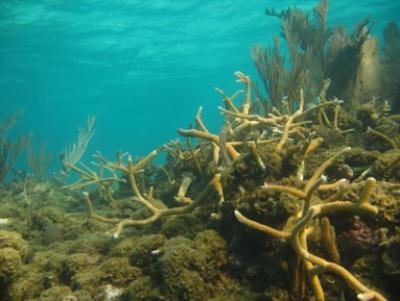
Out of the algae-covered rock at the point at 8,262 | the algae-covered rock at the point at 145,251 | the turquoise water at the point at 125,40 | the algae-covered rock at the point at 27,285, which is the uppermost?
the turquoise water at the point at 125,40

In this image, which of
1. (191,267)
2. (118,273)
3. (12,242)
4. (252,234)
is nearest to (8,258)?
(12,242)

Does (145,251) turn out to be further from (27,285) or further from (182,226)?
(27,285)

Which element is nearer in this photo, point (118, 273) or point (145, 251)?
point (118, 273)

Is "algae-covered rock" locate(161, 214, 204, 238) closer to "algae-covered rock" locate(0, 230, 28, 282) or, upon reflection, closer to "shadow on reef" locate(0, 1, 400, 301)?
"shadow on reef" locate(0, 1, 400, 301)

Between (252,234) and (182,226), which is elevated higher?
(252,234)

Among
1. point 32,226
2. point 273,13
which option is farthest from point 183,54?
point 32,226

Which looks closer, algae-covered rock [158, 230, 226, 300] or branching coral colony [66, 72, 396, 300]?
branching coral colony [66, 72, 396, 300]

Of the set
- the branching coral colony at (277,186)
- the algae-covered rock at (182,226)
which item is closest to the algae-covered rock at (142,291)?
the branching coral colony at (277,186)

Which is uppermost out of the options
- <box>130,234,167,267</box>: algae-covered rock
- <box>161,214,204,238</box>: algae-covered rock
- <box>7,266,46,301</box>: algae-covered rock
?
<box>161,214,204,238</box>: algae-covered rock

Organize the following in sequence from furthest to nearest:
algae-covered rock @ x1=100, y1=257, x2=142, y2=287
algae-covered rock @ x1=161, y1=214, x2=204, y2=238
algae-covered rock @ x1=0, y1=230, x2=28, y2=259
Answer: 1. algae-covered rock @ x1=161, y1=214, x2=204, y2=238
2. algae-covered rock @ x1=100, y1=257, x2=142, y2=287
3. algae-covered rock @ x1=0, y1=230, x2=28, y2=259

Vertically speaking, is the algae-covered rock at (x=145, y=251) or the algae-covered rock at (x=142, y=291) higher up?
the algae-covered rock at (x=145, y=251)

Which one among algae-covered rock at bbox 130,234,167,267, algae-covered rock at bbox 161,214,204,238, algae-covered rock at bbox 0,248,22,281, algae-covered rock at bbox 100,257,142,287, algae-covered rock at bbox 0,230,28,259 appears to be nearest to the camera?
algae-covered rock at bbox 0,248,22,281

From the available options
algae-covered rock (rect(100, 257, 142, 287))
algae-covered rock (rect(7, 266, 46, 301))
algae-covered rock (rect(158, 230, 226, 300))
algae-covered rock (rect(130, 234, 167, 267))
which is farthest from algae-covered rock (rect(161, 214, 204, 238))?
algae-covered rock (rect(7, 266, 46, 301))

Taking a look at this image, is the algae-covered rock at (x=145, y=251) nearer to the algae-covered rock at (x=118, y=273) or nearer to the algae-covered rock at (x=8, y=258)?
the algae-covered rock at (x=118, y=273)
